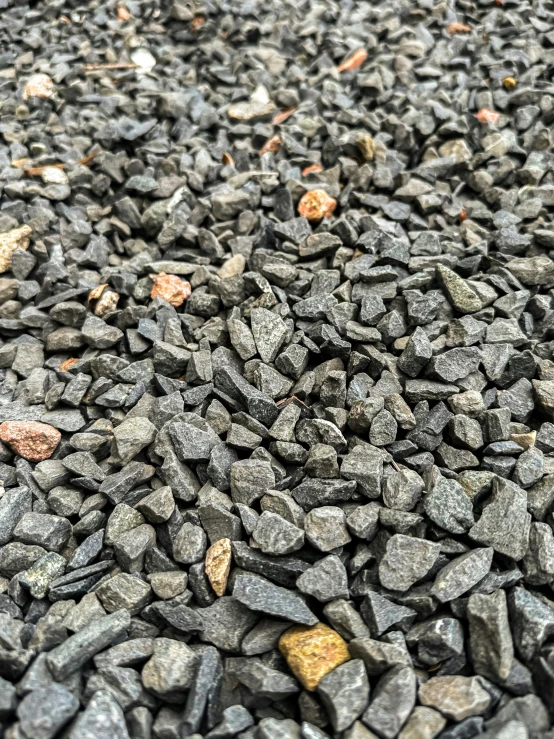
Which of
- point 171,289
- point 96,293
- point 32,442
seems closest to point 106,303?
point 96,293

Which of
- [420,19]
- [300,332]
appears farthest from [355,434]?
[420,19]

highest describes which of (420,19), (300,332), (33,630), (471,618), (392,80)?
(420,19)

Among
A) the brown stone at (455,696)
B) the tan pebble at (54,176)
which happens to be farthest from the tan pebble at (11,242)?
the brown stone at (455,696)

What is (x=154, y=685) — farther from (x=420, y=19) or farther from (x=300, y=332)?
(x=420, y=19)

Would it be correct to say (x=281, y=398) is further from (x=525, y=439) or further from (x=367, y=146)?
(x=367, y=146)

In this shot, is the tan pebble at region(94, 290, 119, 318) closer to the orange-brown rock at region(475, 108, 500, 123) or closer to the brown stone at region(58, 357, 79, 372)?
the brown stone at region(58, 357, 79, 372)

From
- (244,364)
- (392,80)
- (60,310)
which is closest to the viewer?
(244,364)

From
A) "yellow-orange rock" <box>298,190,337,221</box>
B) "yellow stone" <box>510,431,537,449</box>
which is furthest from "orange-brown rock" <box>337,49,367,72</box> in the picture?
"yellow stone" <box>510,431,537,449</box>
